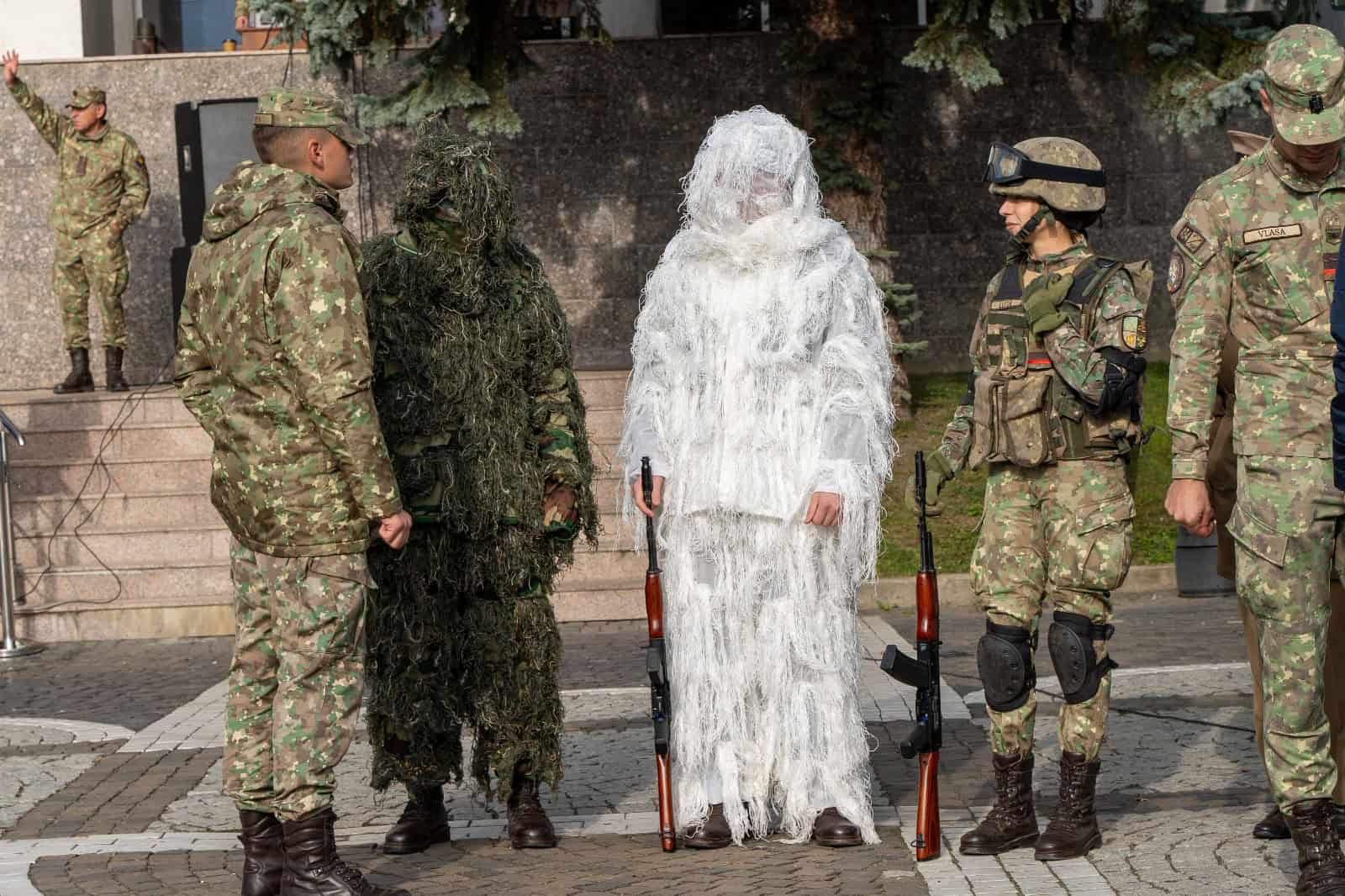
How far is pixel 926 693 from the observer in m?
5.83

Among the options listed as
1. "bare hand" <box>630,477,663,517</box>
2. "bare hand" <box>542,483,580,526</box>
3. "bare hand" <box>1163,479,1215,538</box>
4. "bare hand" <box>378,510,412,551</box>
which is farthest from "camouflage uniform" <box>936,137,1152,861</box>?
"bare hand" <box>378,510,412,551</box>

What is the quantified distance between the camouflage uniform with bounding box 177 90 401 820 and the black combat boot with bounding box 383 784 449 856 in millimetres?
797

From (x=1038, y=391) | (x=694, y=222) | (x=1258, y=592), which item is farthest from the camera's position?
(x=694, y=222)

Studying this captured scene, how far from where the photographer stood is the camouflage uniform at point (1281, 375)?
5.11 meters

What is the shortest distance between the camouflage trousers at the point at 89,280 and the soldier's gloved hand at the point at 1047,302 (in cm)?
1147

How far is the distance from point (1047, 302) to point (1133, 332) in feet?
0.93

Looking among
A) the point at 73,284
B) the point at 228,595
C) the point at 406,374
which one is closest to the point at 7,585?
the point at 228,595

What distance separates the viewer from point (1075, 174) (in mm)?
5832

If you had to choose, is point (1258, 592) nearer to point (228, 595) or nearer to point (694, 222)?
point (694, 222)

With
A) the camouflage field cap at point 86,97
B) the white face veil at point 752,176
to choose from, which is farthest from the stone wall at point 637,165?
the white face veil at point 752,176

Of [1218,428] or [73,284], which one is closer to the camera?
[1218,428]

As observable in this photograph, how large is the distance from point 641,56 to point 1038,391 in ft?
41.4

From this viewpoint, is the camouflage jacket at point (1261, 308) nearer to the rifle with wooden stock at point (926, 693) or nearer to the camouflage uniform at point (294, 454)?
the rifle with wooden stock at point (926, 693)

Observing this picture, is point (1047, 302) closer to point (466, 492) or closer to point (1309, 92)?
point (1309, 92)
